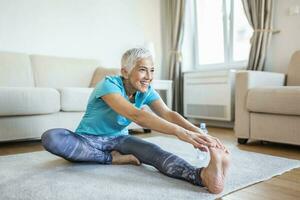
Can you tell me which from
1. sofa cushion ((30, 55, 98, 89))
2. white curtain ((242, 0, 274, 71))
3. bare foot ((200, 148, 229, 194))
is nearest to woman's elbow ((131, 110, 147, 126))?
bare foot ((200, 148, 229, 194))

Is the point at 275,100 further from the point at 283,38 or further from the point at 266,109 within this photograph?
the point at 283,38

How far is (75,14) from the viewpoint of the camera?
3.62 meters

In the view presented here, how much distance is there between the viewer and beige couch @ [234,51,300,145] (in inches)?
83.4

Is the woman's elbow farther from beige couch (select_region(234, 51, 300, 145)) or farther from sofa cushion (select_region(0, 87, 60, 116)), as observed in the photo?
sofa cushion (select_region(0, 87, 60, 116))

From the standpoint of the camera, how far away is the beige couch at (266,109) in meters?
2.12

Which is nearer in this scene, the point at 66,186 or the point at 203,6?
the point at 66,186

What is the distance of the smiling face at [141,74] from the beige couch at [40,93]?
3.90ft

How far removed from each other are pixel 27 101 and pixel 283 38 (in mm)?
2447

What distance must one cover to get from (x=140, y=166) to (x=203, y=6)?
313cm

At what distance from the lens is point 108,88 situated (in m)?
1.43

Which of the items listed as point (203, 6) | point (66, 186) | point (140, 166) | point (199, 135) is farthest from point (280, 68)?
point (66, 186)

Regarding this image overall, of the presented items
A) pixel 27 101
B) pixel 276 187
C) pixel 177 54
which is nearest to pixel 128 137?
pixel 276 187

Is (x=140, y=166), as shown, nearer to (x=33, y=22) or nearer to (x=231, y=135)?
(x=231, y=135)

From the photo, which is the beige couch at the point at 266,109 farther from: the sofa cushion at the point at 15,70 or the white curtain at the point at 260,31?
the sofa cushion at the point at 15,70
